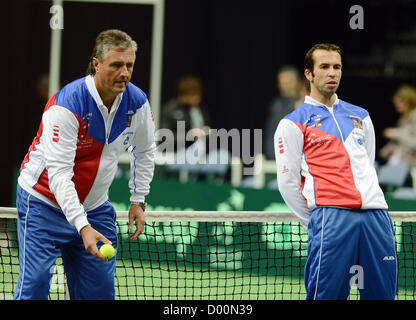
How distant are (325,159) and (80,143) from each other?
65.0 inches

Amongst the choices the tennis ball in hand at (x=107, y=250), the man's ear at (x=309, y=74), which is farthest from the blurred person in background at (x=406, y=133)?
the tennis ball in hand at (x=107, y=250)

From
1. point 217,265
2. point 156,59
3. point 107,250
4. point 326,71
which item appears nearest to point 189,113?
point 156,59

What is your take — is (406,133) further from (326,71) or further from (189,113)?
(326,71)

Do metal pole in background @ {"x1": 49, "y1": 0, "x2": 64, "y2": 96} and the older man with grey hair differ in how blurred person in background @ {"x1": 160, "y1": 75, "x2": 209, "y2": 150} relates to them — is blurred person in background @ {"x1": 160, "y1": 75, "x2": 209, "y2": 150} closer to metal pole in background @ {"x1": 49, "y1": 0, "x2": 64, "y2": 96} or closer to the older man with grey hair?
metal pole in background @ {"x1": 49, "y1": 0, "x2": 64, "y2": 96}

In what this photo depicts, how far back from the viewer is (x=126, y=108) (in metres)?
5.93

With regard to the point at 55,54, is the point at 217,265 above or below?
below

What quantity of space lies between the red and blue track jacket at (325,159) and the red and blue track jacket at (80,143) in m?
0.97

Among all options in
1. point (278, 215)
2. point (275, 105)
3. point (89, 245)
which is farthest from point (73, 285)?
point (275, 105)

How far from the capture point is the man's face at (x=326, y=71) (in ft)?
20.7

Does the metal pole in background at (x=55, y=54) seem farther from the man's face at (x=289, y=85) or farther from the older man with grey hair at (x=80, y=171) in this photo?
the older man with grey hair at (x=80, y=171)

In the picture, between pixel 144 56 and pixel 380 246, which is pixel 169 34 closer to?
pixel 144 56

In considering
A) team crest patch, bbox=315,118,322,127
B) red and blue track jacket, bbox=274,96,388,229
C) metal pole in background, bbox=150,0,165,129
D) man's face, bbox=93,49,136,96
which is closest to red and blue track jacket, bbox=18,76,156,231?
man's face, bbox=93,49,136,96

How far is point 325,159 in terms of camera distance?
619 centimetres

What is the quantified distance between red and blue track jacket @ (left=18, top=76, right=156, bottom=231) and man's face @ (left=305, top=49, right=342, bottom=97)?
1204 millimetres
